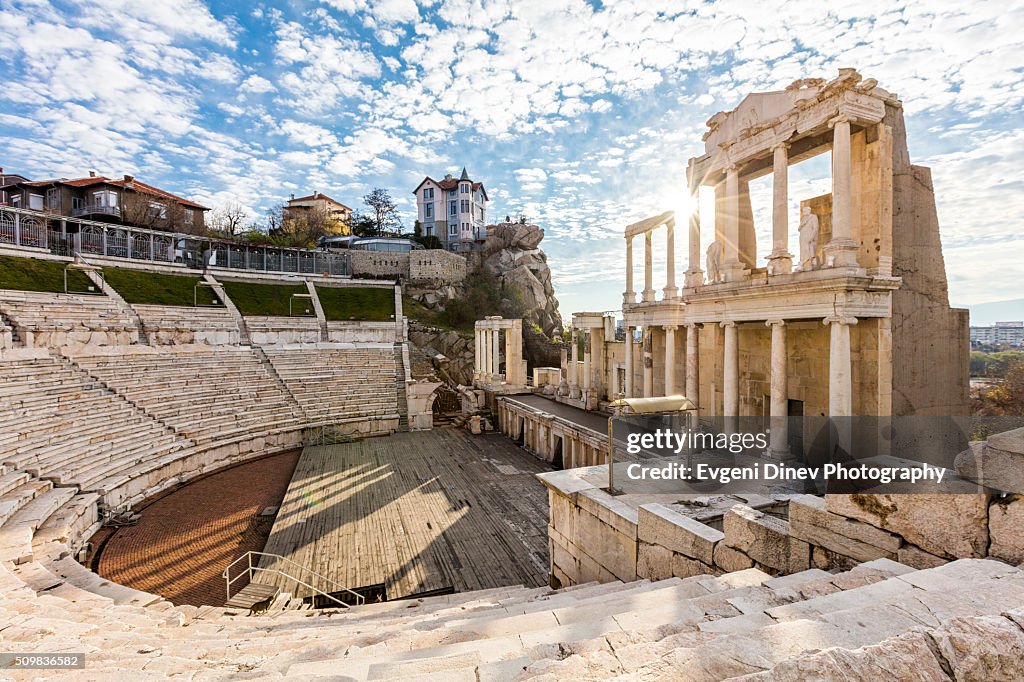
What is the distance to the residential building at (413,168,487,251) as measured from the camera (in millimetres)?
61844

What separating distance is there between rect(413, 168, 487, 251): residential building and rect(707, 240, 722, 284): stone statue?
157 feet

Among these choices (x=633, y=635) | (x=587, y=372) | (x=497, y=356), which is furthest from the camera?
(x=497, y=356)

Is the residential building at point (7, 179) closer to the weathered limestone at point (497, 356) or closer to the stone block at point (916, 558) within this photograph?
the weathered limestone at point (497, 356)

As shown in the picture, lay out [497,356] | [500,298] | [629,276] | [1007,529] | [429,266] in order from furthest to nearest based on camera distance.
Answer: [500,298] → [429,266] → [497,356] → [629,276] → [1007,529]

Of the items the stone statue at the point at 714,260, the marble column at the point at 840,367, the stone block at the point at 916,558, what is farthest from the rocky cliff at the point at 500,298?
the stone block at the point at 916,558

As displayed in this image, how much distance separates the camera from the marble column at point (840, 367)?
10.1m

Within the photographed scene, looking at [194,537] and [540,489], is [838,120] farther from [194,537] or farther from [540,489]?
[194,537]

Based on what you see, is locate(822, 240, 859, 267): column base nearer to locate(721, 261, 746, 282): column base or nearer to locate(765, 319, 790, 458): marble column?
locate(765, 319, 790, 458): marble column

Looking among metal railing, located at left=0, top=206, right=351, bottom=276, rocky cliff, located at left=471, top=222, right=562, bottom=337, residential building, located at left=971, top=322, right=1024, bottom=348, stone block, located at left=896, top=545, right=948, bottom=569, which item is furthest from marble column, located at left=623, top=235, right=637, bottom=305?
metal railing, located at left=0, top=206, right=351, bottom=276

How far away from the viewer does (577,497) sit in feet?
25.6

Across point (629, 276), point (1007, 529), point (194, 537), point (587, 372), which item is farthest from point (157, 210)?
point (1007, 529)

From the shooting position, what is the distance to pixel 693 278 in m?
15.2

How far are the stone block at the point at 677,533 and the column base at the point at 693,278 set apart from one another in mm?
10090

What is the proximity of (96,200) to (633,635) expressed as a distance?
182ft
